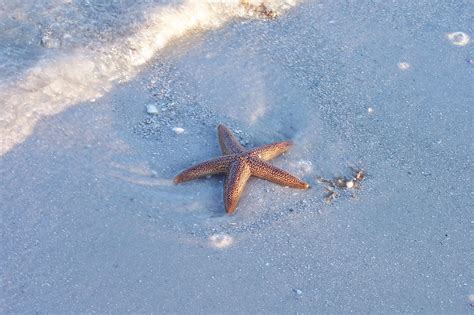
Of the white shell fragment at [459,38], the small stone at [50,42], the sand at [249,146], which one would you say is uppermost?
the white shell fragment at [459,38]

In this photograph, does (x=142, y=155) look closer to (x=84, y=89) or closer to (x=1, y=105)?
(x=84, y=89)

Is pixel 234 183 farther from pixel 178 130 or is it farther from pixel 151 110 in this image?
pixel 151 110

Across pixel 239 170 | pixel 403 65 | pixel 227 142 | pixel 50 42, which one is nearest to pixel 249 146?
pixel 227 142

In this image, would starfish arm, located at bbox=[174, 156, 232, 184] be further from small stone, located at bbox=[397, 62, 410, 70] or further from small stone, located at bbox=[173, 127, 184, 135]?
small stone, located at bbox=[397, 62, 410, 70]

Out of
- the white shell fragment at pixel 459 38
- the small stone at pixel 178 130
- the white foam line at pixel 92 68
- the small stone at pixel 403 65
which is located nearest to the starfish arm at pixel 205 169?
the small stone at pixel 178 130

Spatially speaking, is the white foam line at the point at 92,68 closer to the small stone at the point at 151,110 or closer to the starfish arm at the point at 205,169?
the small stone at the point at 151,110

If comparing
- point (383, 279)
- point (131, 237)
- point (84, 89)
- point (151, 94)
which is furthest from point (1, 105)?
point (383, 279)

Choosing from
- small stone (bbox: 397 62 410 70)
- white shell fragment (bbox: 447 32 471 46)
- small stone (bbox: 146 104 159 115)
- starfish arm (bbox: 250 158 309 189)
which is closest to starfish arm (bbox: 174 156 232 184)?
starfish arm (bbox: 250 158 309 189)
